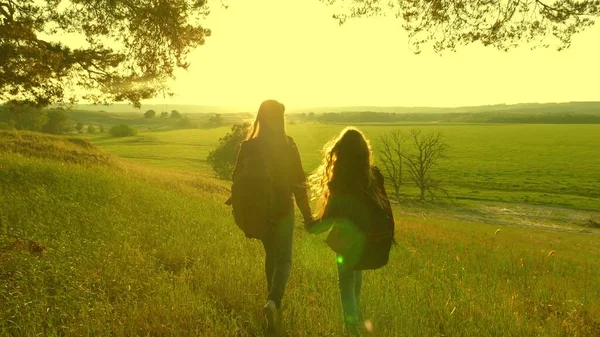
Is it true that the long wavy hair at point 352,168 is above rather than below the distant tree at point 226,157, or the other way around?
above

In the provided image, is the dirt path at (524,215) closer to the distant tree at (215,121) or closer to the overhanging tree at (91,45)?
the overhanging tree at (91,45)

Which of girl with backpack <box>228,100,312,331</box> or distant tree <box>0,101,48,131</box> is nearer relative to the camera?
girl with backpack <box>228,100,312,331</box>

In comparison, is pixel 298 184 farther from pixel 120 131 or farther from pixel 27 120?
pixel 120 131

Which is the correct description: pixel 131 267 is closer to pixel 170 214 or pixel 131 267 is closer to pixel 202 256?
pixel 202 256

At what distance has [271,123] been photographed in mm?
4109

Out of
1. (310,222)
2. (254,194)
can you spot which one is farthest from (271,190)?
(310,222)

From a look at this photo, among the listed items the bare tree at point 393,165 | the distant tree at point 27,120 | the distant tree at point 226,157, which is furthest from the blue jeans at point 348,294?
the distant tree at point 27,120

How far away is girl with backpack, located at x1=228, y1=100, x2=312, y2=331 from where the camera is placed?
392cm

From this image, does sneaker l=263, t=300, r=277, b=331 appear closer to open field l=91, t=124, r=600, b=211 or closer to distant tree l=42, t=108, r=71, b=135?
open field l=91, t=124, r=600, b=211

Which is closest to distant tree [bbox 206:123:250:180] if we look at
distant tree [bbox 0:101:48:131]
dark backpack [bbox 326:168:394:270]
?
dark backpack [bbox 326:168:394:270]

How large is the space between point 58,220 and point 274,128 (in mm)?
4395

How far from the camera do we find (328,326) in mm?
3826

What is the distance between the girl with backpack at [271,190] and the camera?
3920 mm

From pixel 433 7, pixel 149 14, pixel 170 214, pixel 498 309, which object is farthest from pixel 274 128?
pixel 149 14
